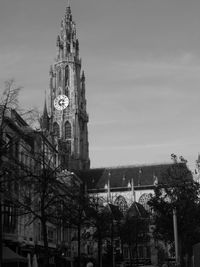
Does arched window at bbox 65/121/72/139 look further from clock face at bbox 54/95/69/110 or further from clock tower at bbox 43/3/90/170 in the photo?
clock face at bbox 54/95/69/110

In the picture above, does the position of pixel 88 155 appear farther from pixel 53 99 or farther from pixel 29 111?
pixel 29 111

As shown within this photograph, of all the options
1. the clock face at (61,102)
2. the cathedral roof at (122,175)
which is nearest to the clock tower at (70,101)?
the clock face at (61,102)

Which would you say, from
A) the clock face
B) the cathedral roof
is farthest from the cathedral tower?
the cathedral roof

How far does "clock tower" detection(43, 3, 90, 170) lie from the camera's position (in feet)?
444

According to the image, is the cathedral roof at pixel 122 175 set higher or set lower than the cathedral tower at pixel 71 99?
lower

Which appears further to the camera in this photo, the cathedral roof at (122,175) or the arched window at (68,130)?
the arched window at (68,130)

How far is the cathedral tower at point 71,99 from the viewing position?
443ft

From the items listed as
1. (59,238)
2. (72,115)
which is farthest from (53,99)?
(59,238)

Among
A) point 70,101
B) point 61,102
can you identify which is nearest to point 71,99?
point 70,101

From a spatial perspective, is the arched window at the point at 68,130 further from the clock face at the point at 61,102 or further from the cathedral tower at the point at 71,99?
the clock face at the point at 61,102

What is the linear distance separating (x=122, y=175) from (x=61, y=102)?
94.0 ft

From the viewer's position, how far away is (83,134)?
140 meters

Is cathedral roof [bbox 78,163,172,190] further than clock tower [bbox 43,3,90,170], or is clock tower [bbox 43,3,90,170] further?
clock tower [bbox 43,3,90,170]

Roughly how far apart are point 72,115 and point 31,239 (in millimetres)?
85052
